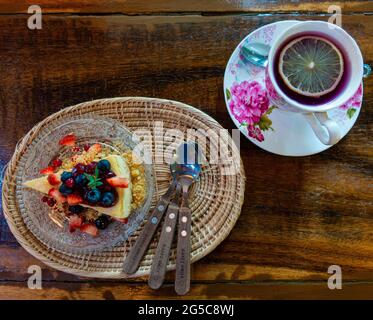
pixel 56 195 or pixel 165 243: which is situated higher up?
pixel 56 195

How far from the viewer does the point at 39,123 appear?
1.12 m

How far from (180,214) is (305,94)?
1.16ft

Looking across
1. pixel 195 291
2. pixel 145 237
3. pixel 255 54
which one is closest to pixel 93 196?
pixel 145 237

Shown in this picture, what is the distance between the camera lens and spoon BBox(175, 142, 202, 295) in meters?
1.05

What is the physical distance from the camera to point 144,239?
42.0 inches

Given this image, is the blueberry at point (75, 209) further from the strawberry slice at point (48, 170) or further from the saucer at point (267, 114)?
the saucer at point (267, 114)

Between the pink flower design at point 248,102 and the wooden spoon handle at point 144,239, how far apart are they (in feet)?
0.79

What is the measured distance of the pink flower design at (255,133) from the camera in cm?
106

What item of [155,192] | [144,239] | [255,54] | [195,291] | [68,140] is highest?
[255,54]

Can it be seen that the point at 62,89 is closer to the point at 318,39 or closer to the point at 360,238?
the point at 318,39

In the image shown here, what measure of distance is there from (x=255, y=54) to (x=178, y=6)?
0.76 feet

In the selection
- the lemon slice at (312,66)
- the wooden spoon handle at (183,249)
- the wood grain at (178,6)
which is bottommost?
the wooden spoon handle at (183,249)

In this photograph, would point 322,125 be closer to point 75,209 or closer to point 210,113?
point 210,113

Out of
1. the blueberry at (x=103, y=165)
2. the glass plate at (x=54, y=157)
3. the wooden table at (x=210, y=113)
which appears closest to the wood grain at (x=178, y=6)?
the wooden table at (x=210, y=113)
